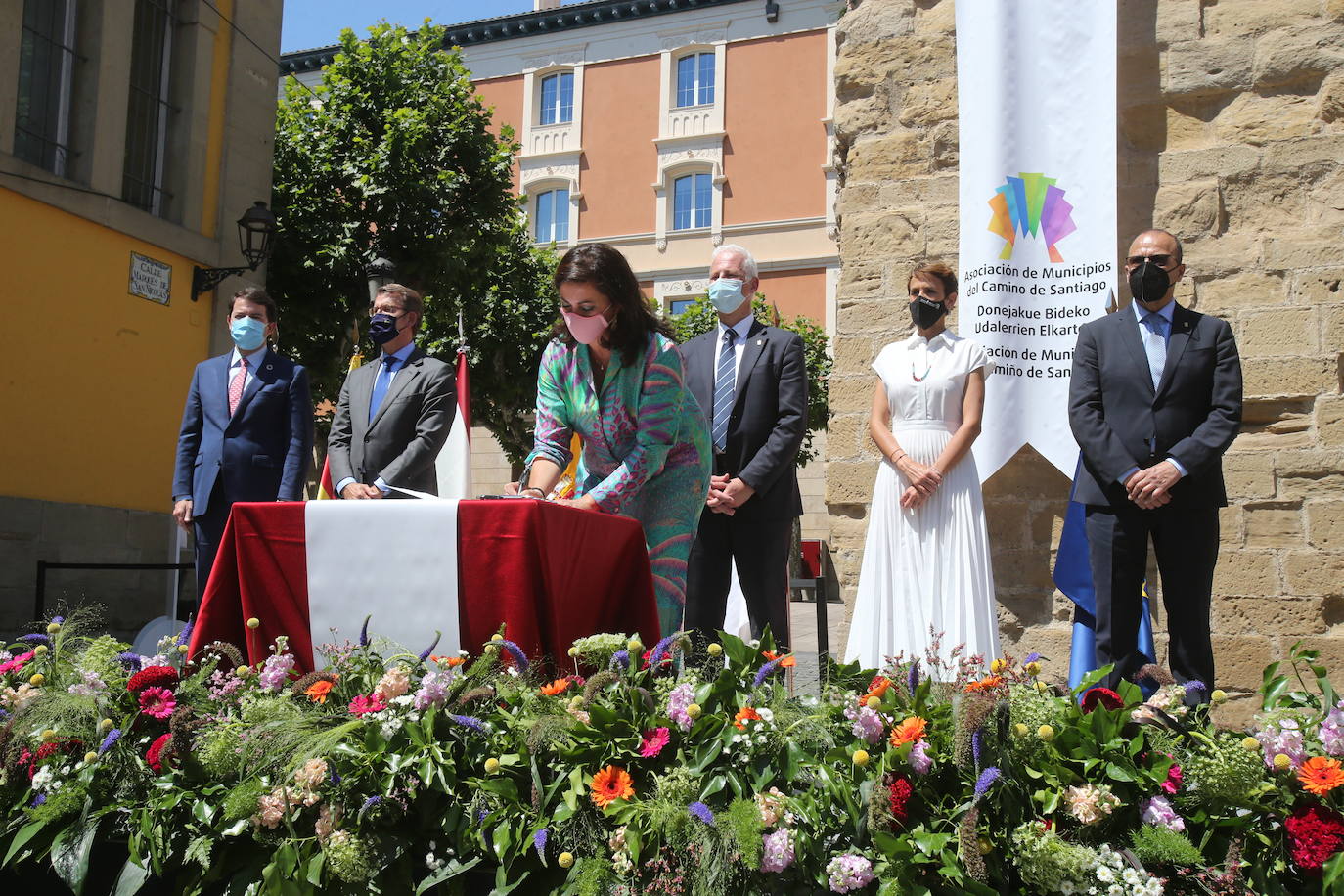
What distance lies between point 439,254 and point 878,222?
8899 mm

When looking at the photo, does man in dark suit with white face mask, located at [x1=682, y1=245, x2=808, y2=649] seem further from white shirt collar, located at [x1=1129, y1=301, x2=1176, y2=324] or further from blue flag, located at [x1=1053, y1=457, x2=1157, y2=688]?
white shirt collar, located at [x1=1129, y1=301, x2=1176, y2=324]

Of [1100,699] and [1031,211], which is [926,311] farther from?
[1100,699]

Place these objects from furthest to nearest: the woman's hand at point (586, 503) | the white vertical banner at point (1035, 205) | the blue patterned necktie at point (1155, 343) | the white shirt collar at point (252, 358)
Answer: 1. the white vertical banner at point (1035, 205)
2. the white shirt collar at point (252, 358)
3. the blue patterned necktie at point (1155, 343)
4. the woman's hand at point (586, 503)

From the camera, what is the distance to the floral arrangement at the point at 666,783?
1.89 meters

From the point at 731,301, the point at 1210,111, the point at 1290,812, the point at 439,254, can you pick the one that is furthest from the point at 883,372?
the point at 439,254

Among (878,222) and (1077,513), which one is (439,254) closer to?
(878,222)

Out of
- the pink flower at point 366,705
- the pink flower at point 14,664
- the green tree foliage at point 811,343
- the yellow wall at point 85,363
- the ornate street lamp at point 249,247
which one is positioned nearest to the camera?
the pink flower at point 366,705

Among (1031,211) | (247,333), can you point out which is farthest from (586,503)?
(1031,211)

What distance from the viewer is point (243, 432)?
5562 millimetres

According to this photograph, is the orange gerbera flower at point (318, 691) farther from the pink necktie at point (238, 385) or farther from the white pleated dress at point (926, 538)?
the pink necktie at point (238, 385)

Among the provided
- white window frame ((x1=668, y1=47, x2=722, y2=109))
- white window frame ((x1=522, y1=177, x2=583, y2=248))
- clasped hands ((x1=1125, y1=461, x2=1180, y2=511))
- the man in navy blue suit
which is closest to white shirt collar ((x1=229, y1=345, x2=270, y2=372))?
the man in navy blue suit

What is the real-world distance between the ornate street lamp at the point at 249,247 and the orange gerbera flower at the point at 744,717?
947 cm

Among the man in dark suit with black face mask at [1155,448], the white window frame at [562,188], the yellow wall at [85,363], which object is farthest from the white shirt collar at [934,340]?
the white window frame at [562,188]

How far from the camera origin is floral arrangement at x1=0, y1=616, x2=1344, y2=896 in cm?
189
